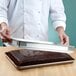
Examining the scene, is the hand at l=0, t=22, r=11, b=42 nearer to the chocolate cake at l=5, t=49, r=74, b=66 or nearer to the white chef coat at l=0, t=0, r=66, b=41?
the chocolate cake at l=5, t=49, r=74, b=66

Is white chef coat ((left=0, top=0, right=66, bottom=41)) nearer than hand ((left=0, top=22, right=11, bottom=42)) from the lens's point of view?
No

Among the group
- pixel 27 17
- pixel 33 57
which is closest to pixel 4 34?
pixel 33 57

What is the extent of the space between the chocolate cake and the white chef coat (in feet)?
1.48

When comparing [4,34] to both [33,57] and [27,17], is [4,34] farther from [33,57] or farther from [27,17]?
[27,17]

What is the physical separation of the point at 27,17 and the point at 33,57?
56 cm

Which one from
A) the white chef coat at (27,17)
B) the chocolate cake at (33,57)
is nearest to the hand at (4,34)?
the chocolate cake at (33,57)

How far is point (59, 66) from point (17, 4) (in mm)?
647

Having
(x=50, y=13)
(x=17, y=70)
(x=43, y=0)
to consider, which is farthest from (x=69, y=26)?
(x=17, y=70)

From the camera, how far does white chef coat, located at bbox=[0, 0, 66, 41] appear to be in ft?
4.59

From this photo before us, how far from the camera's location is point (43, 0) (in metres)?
1.45

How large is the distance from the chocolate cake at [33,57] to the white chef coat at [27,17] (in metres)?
0.45

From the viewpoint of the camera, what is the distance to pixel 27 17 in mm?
1404

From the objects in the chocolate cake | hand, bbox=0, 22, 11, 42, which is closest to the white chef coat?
hand, bbox=0, 22, 11, 42

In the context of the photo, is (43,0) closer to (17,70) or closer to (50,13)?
(50,13)
